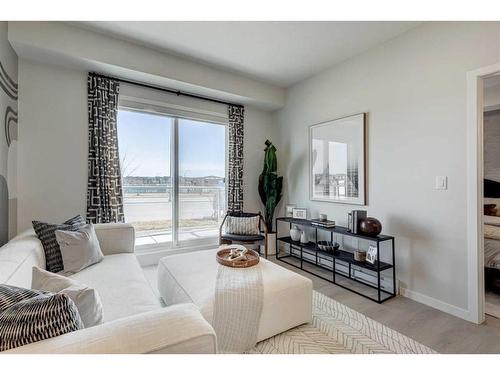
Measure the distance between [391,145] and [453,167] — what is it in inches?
24.0

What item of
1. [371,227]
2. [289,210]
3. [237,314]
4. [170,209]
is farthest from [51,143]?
[371,227]

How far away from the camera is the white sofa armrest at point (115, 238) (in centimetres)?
238

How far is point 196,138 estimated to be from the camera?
3730 mm

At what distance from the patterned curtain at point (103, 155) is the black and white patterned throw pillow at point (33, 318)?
88.5 inches

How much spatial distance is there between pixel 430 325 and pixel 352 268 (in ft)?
3.46

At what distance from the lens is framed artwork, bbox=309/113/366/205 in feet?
9.52

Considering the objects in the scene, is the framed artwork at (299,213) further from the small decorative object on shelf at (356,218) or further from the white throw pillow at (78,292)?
the white throw pillow at (78,292)

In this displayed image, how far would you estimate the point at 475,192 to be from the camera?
1996 mm

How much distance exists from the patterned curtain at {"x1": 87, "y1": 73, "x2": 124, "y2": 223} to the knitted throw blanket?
6.42 feet

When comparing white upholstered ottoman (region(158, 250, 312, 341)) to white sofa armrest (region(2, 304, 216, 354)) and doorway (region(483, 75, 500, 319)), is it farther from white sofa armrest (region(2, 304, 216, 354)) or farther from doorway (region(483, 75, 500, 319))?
doorway (region(483, 75, 500, 319))
